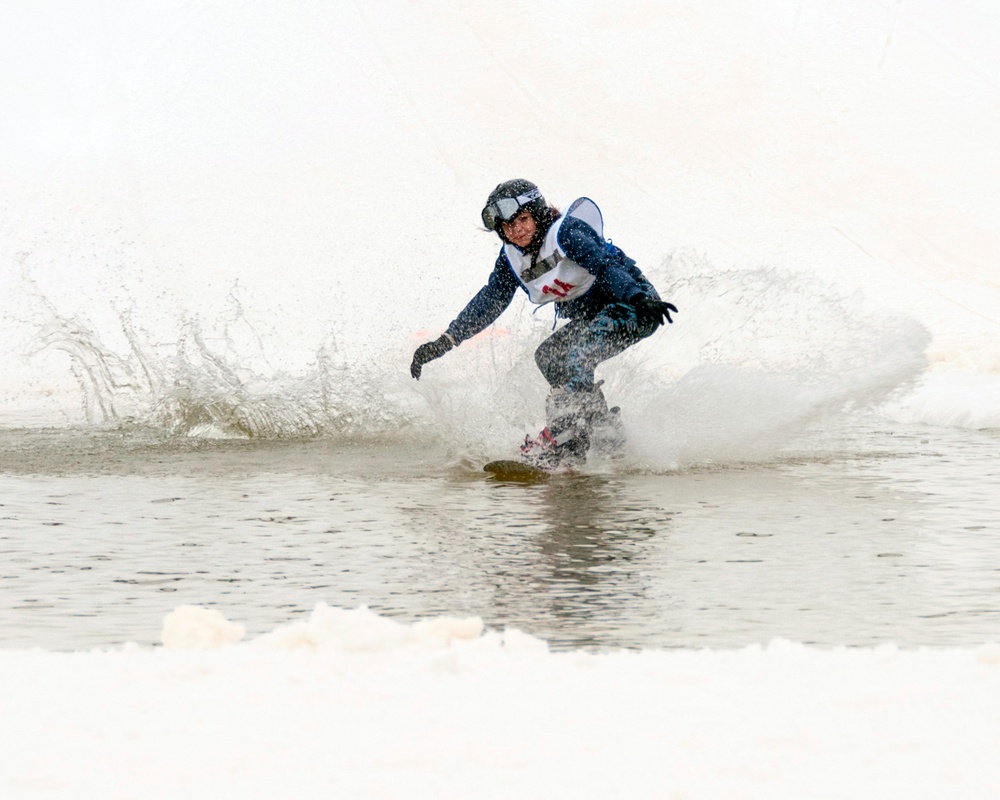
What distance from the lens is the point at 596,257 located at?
25.3 ft

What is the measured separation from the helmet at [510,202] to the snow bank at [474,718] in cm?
424

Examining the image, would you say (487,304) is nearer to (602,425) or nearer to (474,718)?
(602,425)

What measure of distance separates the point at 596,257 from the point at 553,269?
301 millimetres

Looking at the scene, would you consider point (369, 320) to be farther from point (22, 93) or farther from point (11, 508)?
point (22, 93)

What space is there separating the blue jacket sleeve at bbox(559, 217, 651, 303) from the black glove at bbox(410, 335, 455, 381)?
104 cm

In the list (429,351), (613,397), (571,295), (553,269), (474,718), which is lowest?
(474,718)

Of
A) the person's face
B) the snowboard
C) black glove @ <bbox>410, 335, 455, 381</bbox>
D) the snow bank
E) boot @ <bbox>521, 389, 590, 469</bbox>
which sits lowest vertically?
the snow bank

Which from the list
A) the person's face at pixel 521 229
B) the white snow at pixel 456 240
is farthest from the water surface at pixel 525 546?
the person's face at pixel 521 229

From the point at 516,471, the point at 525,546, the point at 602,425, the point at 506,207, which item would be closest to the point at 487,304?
the point at 506,207

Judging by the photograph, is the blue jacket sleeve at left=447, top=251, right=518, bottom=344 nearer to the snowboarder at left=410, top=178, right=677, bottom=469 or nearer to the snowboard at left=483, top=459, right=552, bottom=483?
the snowboarder at left=410, top=178, right=677, bottom=469

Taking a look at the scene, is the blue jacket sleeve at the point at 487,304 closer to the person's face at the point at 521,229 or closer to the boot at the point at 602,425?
the person's face at the point at 521,229

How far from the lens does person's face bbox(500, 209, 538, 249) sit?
25.6ft

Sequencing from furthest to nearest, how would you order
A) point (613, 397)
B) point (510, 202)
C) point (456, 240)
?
point (456, 240) < point (613, 397) < point (510, 202)

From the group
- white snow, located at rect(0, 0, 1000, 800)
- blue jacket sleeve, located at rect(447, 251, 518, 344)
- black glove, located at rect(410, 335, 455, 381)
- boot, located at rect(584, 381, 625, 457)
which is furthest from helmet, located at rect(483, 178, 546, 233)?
white snow, located at rect(0, 0, 1000, 800)
